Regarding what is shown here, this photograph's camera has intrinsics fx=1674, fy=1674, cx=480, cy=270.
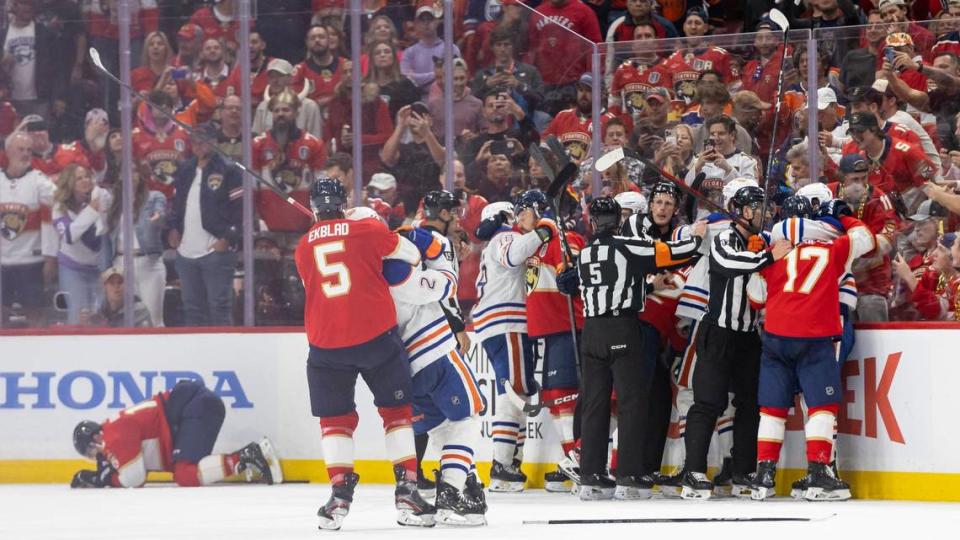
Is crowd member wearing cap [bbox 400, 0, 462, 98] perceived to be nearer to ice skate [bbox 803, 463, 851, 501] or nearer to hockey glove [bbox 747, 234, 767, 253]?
hockey glove [bbox 747, 234, 767, 253]

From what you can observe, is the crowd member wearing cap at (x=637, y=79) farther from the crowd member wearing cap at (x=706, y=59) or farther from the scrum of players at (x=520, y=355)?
the scrum of players at (x=520, y=355)

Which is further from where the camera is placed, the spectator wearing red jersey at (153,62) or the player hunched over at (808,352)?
the spectator wearing red jersey at (153,62)

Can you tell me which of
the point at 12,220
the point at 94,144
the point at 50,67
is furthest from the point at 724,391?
the point at 50,67

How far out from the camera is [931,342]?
282 inches

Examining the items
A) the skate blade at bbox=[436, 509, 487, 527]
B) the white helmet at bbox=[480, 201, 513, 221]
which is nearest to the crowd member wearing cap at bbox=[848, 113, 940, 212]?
the white helmet at bbox=[480, 201, 513, 221]

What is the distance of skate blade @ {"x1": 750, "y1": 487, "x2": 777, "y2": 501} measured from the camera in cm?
727

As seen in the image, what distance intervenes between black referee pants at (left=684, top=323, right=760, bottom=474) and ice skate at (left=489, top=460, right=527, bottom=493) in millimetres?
957

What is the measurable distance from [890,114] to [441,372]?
2.54 metres

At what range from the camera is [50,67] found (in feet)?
30.3

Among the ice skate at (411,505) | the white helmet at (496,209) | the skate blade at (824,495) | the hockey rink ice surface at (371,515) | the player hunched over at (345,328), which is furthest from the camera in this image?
the white helmet at (496,209)

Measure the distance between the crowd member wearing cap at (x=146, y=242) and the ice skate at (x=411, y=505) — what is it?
2834mm

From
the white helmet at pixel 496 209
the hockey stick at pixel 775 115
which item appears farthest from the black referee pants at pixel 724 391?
the white helmet at pixel 496 209

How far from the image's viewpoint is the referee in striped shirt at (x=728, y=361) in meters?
7.39

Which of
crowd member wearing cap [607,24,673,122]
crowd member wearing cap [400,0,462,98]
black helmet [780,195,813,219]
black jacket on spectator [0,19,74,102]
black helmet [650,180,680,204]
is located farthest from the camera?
black jacket on spectator [0,19,74,102]
